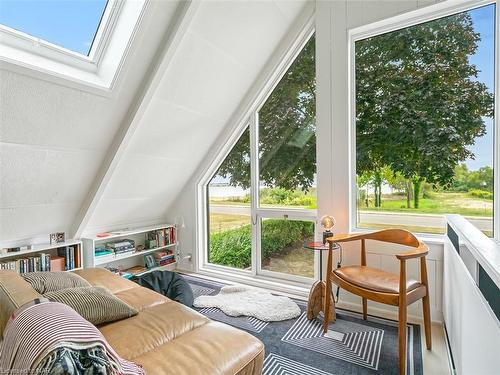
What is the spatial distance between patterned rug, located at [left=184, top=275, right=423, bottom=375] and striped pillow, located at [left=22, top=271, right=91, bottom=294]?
119 cm

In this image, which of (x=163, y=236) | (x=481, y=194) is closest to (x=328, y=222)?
(x=481, y=194)

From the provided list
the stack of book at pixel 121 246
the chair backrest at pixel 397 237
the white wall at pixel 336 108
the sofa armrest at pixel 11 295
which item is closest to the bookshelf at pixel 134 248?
the stack of book at pixel 121 246

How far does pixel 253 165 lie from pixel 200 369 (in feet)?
8.11

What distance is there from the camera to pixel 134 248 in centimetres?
333

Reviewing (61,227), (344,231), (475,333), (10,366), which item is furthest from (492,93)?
(61,227)

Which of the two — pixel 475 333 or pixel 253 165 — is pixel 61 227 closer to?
pixel 253 165

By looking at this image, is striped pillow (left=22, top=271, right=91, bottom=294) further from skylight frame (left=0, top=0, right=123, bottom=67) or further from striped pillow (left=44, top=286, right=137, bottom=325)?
skylight frame (left=0, top=0, right=123, bottom=67)

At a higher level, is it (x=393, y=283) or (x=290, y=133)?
(x=290, y=133)

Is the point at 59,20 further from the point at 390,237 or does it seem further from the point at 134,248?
the point at 390,237

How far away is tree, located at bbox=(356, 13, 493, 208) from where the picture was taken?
226 centimetres

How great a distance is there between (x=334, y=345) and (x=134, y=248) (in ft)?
7.79

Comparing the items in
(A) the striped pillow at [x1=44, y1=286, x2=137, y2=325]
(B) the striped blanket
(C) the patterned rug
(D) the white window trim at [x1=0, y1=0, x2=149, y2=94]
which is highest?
(D) the white window trim at [x1=0, y1=0, x2=149, y2=94]

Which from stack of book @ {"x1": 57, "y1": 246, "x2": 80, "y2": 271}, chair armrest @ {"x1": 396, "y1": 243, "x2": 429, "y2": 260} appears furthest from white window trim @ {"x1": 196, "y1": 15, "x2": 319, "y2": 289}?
stack of book @ {"x1": 57, "y1": 246, "x2": 80, "y2": 271}

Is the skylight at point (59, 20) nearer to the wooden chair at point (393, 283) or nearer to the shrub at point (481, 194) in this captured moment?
the wooden chair at point (393, 283)
